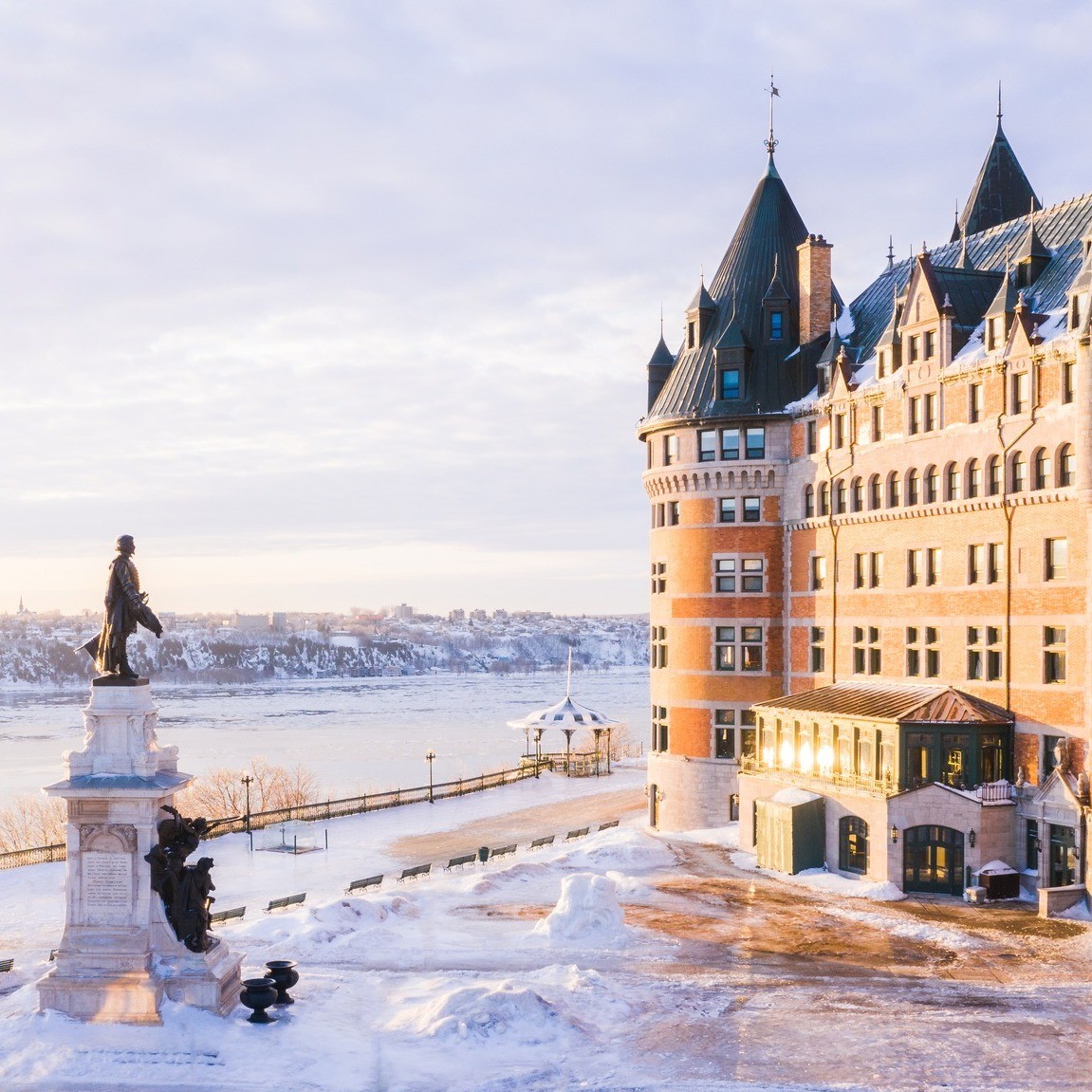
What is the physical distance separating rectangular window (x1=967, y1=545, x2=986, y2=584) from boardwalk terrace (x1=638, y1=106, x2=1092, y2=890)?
0.09m

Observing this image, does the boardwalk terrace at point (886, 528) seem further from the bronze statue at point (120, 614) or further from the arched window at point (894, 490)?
the bronze statue at point (120, 614)

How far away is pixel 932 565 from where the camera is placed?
4294 cm

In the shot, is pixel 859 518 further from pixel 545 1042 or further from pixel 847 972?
pixel 545 1042

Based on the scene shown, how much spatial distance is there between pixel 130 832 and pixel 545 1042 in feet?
26.0

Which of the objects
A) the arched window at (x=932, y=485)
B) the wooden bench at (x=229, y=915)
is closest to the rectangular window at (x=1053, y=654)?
the arched window at (x=932, y=485)

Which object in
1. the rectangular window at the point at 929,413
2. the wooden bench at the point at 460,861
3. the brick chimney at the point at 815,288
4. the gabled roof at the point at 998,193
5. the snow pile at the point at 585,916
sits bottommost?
the wooden bench at the point at 460,861

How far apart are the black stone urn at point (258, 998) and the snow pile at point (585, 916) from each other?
31.9 ft

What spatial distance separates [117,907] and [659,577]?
32979mm

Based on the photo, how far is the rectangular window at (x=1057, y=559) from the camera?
123ft

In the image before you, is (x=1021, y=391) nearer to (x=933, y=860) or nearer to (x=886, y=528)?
(x=886, y=528)

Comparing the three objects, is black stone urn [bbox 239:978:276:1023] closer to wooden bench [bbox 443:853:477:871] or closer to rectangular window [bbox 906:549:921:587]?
wooden bench [bbox 443:853:477:871]

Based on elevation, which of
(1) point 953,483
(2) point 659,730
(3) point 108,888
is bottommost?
(3) point 108,888

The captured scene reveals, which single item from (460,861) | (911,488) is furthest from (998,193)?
(460,861)

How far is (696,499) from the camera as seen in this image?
50.9 m
